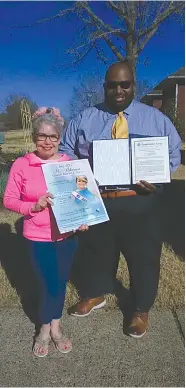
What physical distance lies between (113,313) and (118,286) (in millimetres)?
464

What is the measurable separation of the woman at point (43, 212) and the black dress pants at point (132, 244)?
0.40 metres

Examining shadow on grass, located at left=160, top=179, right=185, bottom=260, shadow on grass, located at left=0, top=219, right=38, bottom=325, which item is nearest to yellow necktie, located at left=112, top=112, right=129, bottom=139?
shadow on grass, located at left=160, top=179, right=185, bottom=260

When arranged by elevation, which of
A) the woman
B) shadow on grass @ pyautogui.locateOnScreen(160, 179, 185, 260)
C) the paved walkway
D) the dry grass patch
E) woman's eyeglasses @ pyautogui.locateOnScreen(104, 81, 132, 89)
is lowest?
the paved walkway

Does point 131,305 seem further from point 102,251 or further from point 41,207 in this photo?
point 41,207

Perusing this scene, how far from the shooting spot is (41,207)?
2412 mm

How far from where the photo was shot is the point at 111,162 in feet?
8.70

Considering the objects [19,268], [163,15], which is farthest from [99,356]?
[163,15]

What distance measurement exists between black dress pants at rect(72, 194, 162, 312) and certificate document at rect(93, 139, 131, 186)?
191mm

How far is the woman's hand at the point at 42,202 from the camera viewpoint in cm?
240

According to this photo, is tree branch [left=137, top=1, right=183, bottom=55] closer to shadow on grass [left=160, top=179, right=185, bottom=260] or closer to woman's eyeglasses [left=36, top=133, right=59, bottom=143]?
shadow on grass [left=160, top=179, right=185, bottom=260]

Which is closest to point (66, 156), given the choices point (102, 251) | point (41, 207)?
point (41, 207)

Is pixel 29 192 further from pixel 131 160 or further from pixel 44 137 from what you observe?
pixel 131 160

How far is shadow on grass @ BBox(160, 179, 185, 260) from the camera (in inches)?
188

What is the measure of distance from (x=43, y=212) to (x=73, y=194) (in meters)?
0.22
